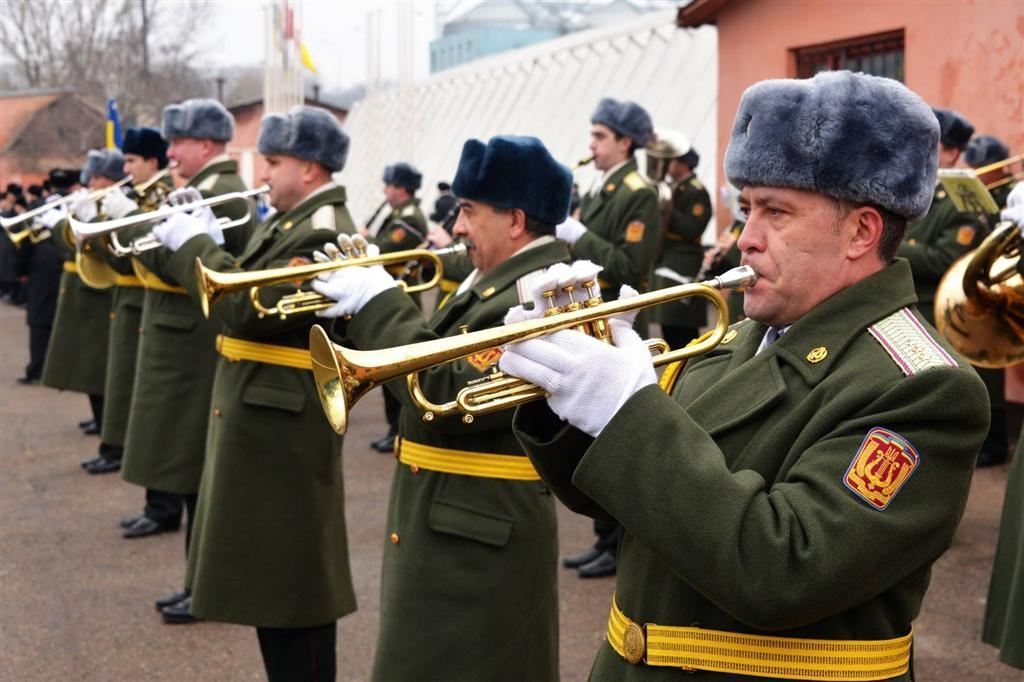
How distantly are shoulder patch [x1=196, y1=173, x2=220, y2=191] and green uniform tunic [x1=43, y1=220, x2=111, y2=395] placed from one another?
3444 millimetres

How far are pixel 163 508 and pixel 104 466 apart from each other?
1755mm

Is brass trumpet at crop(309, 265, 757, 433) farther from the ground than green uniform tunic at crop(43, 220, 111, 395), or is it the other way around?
brass trumpet at crop(309, 265, 757, 433)

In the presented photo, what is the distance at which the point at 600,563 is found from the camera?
604cm

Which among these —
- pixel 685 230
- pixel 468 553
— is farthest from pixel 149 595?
pixel 685 230

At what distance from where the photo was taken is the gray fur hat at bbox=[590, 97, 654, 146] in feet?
23.9

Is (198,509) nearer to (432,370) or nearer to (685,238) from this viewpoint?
(432,370)

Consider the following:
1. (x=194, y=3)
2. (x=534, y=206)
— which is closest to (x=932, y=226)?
(x=534, y=206)

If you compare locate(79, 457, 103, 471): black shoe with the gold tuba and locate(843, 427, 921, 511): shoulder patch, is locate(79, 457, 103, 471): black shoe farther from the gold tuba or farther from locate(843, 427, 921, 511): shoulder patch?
locate(843, 427, 921, 511): shoulder patch

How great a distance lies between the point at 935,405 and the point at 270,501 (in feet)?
9.54

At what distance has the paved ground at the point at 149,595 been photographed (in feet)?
16.3

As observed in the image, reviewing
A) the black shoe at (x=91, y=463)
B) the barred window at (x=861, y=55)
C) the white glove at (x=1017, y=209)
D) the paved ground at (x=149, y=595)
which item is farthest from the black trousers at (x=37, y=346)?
the white glove at (x=1017, y=209)

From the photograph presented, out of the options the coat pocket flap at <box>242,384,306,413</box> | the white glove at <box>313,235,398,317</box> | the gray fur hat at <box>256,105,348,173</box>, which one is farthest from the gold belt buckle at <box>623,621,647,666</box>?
the gray fur hat at <box>256,105,348,173</box>

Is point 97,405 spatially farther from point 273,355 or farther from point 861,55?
point 861,55

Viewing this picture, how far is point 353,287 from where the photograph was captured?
374 cm
